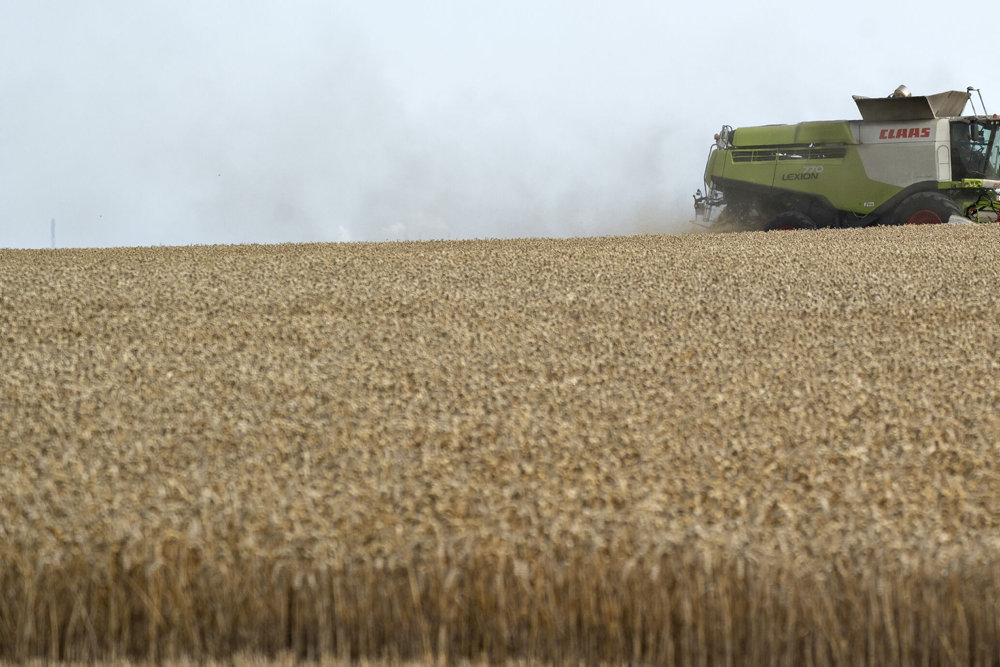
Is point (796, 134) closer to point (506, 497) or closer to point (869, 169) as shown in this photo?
point (869, 169)

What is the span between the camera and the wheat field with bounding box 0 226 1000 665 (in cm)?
302

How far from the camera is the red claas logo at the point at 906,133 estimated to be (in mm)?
15039

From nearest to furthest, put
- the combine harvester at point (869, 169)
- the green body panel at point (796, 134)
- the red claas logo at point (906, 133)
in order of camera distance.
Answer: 1. the combine harvester at point (869, 169)
2. the red claas logo at point (906, 133)
3. the green body panel at point (796, 134)

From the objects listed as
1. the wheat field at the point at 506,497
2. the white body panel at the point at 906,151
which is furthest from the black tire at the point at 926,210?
the wheat field at the point at 506,497

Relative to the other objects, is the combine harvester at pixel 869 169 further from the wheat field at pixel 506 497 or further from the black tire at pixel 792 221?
the wheat field at pixel 506 497

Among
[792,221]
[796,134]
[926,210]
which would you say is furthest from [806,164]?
[926,210]

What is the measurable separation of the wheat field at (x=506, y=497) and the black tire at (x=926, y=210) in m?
8.90

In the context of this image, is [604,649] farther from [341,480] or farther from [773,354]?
[773,354]

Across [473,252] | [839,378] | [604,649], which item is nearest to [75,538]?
[604,649]

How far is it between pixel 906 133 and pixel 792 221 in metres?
2.02

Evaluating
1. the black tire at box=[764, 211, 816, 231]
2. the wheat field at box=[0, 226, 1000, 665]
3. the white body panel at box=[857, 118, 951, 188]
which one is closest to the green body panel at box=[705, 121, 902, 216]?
the white body panel at box=[857, 118, 951, 188]

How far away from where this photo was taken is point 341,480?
3.58 metres

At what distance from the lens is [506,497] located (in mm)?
3369

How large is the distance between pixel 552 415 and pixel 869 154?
495 inches
